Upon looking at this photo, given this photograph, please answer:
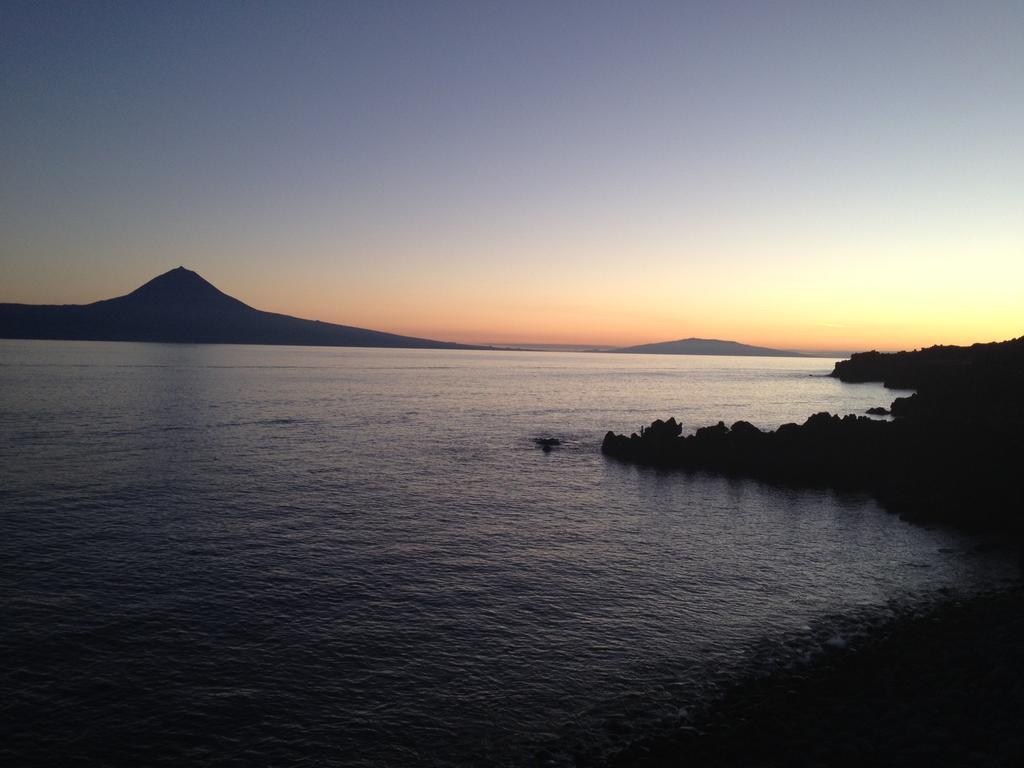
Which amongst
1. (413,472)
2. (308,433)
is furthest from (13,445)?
(413,472)

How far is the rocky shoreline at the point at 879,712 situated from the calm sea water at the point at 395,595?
49.3 inches

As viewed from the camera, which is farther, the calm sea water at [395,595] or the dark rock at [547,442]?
the dark rock at [547,442]

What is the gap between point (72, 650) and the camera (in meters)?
18.7

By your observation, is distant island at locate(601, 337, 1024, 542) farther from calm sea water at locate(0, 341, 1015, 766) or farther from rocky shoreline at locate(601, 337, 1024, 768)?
calm sea water at locate(0, 341, 1015, 766)

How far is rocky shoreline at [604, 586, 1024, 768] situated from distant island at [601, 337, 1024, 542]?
2032 cm

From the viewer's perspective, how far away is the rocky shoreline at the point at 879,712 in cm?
1349

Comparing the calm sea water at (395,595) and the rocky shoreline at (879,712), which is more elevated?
the rocky shoreline at (879,712)

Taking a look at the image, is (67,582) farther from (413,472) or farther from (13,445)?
(13,445)

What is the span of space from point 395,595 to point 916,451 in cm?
4243

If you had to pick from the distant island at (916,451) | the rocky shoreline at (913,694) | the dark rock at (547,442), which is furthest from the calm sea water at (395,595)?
the dark rock at (547,442)

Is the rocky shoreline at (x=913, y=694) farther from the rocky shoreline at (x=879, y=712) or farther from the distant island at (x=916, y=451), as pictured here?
the distant island at (x=916, y=451)

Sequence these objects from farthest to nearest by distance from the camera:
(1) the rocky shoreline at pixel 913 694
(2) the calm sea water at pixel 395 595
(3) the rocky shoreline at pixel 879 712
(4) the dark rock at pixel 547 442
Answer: (4) the dark rock at pixel 547 442 < (2) the calm sea water at pixel 395 595 < (1) the rocky shoreline at pixel 913 694 < (3) the rocky shoreline at pixel 879 712

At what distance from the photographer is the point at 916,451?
157ft

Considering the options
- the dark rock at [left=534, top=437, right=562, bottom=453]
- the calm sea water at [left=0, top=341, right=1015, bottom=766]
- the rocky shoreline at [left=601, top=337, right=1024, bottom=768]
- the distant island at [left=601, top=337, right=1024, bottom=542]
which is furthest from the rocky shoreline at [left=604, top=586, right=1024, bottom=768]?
the dark rock at [left=534, top=437, right=562, bottom=453]
